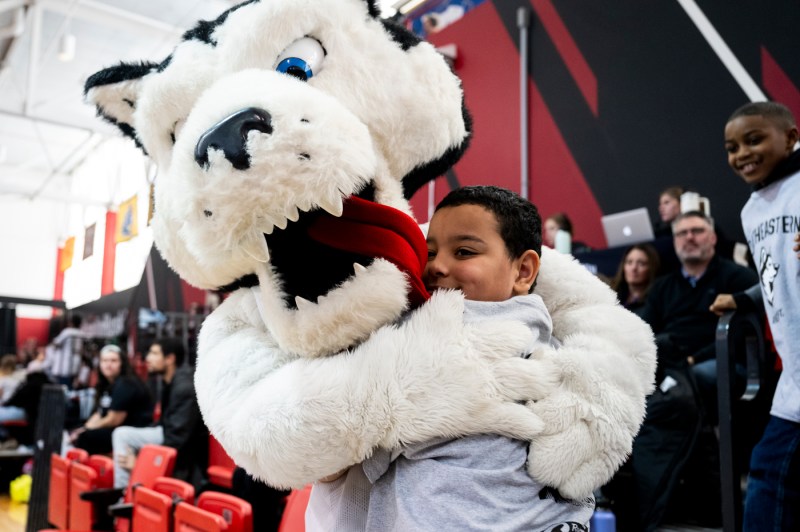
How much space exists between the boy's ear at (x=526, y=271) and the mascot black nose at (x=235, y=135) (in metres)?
0.42

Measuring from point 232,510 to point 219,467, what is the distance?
1.90 meters

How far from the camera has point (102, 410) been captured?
5691 millimetres

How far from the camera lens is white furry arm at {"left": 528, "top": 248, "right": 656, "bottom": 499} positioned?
2.64ft

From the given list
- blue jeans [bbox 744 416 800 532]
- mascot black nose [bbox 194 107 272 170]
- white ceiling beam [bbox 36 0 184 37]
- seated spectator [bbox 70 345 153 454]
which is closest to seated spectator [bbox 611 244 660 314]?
blue jeans [bbox 744 416 800 532]

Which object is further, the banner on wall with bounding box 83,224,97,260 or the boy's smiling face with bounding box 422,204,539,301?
the banner on wall with bounding box 83,224,97,260

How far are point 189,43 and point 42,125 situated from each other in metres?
13.2

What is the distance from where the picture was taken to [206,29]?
0.99 metres

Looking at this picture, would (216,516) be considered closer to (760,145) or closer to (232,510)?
(232,510)

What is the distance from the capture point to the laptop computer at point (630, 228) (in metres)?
3.55

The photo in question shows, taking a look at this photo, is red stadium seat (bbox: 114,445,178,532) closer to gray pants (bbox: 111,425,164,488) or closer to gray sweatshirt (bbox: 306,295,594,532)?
gray pants (bbox: 111,425,164,488)

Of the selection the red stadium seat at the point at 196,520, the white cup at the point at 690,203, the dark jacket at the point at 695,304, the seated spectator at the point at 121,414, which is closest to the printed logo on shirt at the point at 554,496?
the red stadium seat at the point at 196,520

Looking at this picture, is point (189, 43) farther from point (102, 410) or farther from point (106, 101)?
point (102, 410)

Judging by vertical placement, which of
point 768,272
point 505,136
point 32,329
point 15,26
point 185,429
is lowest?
point 185,429

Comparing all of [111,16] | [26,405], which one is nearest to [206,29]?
[26,405]
